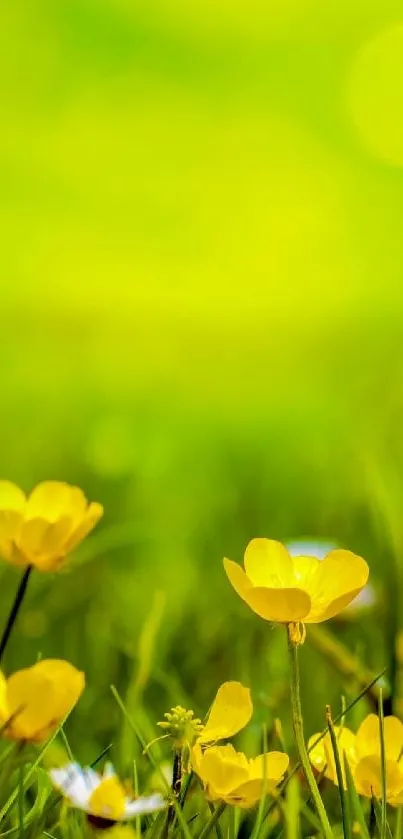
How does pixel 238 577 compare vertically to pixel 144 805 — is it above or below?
above

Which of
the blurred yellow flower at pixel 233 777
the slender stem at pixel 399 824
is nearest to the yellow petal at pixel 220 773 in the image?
the blurred yellow flower at pixel 233 777

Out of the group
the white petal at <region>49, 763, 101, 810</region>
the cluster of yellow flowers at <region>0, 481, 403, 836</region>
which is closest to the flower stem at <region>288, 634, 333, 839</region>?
the cluster of yellow flowers at <region>0, 481, 403, 836</region>

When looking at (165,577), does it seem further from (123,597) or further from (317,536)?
(317,536)

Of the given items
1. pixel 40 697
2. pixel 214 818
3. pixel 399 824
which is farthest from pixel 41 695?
pixel 399 824

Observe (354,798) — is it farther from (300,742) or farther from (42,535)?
(42,535)

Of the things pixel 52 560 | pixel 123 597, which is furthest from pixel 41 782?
pixel 123 597

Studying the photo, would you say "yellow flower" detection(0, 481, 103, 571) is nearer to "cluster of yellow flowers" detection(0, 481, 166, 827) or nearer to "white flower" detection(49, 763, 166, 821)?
"cluster of yellow flowers" detection(0, 481, 166, 827)

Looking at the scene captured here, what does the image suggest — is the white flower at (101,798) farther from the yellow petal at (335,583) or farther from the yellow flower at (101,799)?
the yellow petal at (335,583)
